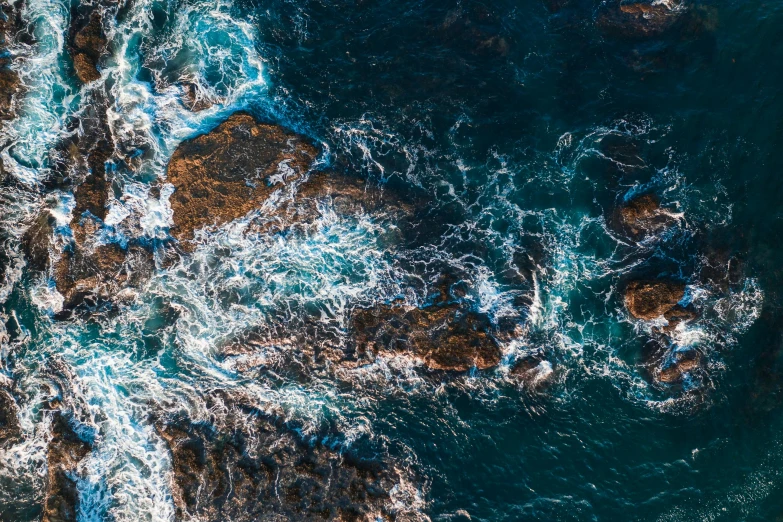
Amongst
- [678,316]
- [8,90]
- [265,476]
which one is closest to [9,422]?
[265,476]

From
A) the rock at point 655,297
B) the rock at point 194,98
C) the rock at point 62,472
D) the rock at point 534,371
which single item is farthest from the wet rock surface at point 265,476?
the rock at point 194,98

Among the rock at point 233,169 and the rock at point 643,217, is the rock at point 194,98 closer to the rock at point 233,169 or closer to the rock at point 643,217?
the rock at point 233,169

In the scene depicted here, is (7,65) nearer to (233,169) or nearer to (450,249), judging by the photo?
(233,169)

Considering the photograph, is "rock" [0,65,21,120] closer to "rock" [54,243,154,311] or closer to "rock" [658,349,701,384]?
"rock" [54,243,154,311]

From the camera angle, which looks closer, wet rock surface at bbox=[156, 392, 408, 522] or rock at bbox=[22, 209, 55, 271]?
wet rock surface at bbox=[156, 392, 408, 522]

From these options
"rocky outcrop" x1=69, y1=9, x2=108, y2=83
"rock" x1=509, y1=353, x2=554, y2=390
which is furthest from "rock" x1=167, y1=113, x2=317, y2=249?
"rock" x1=509, y1=353, x2=554, y2=390

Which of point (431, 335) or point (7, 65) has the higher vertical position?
point (7, 65)
